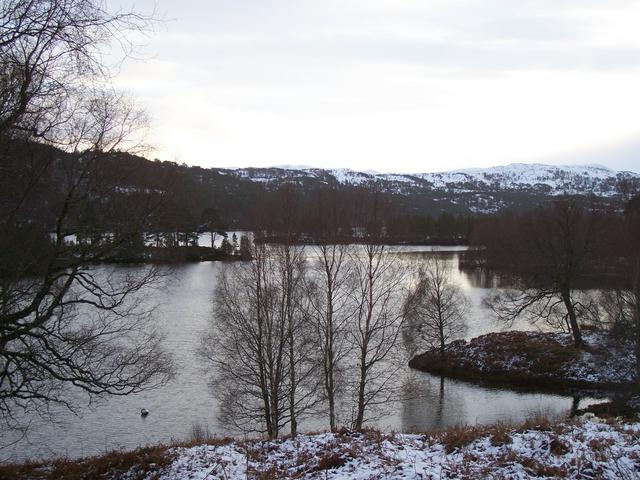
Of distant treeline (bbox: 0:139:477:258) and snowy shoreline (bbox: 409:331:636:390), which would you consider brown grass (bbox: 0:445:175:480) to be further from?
snowy shoreline (bbox: 409:331:636:390)

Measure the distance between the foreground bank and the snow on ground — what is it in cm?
1

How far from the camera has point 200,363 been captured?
24953mm

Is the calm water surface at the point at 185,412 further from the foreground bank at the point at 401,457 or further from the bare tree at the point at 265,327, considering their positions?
the foreground bank at the point at 401,457

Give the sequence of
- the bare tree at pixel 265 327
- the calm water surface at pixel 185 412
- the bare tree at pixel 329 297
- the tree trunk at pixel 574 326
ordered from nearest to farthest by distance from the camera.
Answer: the bare tree at pixel 265 327
the bare tree at pixel 329 297
the calm water surface at pixel 185 412
the tree trunk at pixel 574 326

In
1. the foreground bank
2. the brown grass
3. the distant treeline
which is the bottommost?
the brown grass

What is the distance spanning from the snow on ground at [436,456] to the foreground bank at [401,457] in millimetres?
11

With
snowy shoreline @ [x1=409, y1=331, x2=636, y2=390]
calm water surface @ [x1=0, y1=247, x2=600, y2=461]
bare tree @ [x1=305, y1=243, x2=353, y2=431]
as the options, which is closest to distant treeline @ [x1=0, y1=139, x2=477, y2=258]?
calm water surface @ [x1=0, y1=247, x2=600, y2=461]

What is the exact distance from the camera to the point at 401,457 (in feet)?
21.0

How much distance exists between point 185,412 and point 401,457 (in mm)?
15269

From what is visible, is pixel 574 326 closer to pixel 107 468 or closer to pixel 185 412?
pixel 185 412

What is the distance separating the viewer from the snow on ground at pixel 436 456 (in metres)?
5.77

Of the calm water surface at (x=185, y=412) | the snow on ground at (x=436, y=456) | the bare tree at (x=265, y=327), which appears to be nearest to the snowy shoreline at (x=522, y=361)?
the calm water surface at (x=185, y=412)

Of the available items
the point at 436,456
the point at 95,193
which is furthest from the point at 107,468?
the point at 436,456

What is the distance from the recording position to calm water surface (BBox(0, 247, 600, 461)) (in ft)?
56.5
